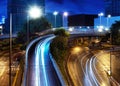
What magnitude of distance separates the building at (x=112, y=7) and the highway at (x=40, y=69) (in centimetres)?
8152

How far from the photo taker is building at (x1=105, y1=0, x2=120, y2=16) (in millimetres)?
147625

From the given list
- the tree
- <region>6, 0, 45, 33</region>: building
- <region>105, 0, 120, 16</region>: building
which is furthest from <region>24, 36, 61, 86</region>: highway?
<region>105, 0, 120, 16</region>: building

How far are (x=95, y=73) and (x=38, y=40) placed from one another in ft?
90.8

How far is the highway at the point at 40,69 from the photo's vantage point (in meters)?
41.2

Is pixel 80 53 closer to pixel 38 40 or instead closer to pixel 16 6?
pixel 38 40

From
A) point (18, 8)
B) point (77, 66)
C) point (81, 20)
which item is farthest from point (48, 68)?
point (81, 20)

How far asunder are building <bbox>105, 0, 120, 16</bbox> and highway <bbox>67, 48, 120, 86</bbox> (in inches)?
2838

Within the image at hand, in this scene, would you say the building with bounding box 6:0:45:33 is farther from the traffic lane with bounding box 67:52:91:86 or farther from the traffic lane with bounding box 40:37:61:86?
the traffic lane with bounding box 67:52:91:86

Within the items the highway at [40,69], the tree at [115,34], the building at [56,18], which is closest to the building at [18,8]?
the building at [56,18]

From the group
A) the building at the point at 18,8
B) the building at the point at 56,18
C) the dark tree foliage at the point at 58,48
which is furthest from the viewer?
the building at the point at 56,18

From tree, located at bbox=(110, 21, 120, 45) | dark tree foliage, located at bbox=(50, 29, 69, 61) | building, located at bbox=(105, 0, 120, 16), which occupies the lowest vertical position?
dark tree foliage, located at bbox=(50, 29, 69, 61)

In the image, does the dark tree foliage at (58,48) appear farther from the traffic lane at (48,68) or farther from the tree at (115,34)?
the tree at (115,34)

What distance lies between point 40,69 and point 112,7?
106249 millimetres

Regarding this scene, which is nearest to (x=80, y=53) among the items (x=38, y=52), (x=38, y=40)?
(x=38, y=40)
